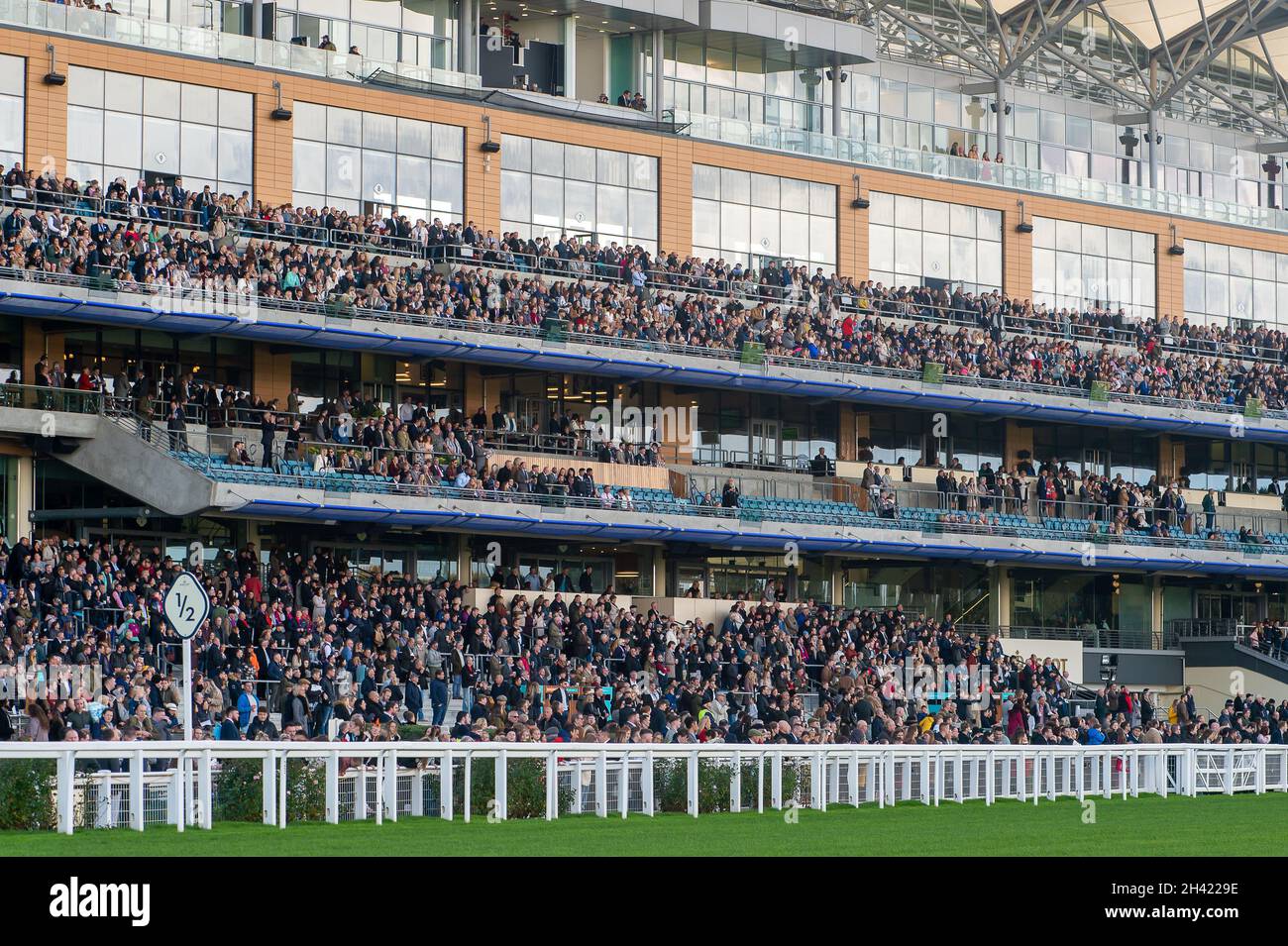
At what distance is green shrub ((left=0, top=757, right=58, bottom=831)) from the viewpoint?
51.3 ft

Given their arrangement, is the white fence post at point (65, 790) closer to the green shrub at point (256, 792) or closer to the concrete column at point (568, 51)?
the green shrub at point (256, 792)

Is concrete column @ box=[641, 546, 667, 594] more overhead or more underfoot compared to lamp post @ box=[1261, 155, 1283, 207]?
more underfoot

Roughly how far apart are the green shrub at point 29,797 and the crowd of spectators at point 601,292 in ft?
65.2

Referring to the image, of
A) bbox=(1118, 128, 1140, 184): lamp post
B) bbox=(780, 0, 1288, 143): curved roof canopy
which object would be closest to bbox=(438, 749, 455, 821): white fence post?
bbox=(780, 0, 1288, 143): curved roof canopy

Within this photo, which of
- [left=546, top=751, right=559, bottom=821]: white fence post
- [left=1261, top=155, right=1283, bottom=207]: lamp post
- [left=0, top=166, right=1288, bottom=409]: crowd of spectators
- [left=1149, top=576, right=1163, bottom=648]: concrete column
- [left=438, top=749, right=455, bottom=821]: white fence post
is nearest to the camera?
[left=438, top=749, right=455, bottom=821]: white fence post

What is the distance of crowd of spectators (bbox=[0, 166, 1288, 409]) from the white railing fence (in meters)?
16.5

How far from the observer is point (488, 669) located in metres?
31.8

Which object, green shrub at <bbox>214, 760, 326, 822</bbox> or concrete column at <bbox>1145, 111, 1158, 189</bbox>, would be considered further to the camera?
concrete column at <bbox>1145, 111, 1158, 189</bbox>

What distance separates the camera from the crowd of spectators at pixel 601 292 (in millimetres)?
36156

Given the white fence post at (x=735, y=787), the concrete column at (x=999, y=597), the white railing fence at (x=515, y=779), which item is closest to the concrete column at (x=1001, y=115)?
the concrete column at (x=999, y=597)

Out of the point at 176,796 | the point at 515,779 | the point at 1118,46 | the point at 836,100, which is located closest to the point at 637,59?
the point at 836,100

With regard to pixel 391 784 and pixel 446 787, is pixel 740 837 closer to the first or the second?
pixel 446 787

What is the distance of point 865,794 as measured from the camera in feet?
73.8

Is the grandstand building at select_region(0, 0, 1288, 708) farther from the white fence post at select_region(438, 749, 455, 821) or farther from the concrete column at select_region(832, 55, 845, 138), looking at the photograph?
the white fence post at select_region(438, 749, 455, 821)
